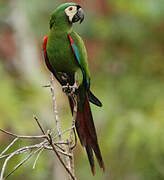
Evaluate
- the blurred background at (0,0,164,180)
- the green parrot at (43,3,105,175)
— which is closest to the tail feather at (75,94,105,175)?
the green parrot at (43,3,105,175)

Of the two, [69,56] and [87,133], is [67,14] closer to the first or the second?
[69,56]

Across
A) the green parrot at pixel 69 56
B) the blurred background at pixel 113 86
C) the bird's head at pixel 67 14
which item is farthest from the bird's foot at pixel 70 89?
the blurred background at pixel 113 86

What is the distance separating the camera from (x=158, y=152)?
2146mm

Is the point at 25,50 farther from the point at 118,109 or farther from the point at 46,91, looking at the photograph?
the point at 118,109

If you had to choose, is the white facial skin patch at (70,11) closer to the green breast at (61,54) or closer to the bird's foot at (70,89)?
the green breast at (61,54)

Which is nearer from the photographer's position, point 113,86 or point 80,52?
point 80,52

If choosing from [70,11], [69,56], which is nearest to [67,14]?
[70,11]

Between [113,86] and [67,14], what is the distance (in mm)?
1506

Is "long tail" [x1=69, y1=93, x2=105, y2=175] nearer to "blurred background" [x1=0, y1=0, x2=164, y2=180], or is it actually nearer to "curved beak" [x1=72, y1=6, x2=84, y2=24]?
"curved beak" [x1=72, y1=6, x2=84, y2=24]

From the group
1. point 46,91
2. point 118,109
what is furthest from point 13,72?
point 118,109

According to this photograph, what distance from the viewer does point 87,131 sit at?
1198 mm

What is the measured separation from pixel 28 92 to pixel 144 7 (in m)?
0.76

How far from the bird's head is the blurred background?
74cm

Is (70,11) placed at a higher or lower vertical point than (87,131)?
higher
